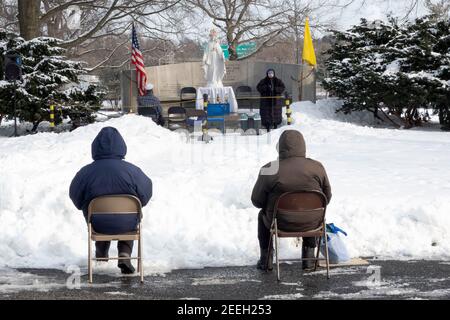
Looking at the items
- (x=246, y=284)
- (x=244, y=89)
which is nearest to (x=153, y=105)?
(x=244, y=89)

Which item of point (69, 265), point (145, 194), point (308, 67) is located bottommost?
point (69, 265)

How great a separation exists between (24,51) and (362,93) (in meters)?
11.8

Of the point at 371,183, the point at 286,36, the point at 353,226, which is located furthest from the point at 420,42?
the point at 286,36

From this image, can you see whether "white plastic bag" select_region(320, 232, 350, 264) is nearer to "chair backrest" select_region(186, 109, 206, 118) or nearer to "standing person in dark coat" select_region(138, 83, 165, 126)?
"standing person in dark coat" select_region(138, 83, 165, 126)

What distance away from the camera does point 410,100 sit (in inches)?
968

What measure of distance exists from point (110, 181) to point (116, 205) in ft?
0.83

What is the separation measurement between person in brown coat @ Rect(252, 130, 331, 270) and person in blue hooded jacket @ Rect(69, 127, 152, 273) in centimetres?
119

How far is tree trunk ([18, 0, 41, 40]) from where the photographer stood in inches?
1162

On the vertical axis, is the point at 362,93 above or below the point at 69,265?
above

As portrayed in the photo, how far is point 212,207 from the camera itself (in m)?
10.5

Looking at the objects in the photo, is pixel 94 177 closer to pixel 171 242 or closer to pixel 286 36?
pixel 171 242

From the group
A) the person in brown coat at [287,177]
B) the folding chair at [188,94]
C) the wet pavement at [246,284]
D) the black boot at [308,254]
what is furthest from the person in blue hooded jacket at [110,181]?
the folding chair at [188,94]

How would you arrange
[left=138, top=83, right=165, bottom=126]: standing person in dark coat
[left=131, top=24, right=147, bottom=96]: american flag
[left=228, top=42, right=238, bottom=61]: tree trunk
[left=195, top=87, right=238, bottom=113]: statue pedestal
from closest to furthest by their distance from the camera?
[left=138, top=83, right=165, bottom=126]: standing person in dark coat, [left=195, top=87, right=238, bottom=113]: statue pedestal, [left=131, top=24, right=147, bottom=96]: american flag, [left=228, top=42, right=238, bottom=61]: tree trunk

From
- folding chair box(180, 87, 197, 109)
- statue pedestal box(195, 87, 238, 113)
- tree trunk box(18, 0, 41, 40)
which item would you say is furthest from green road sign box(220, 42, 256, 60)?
tree trunk box(18, 0, 41, 40)
